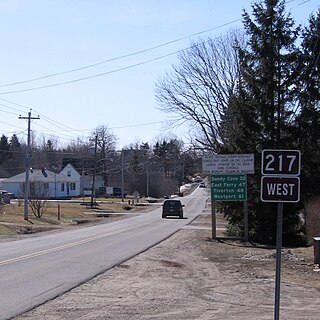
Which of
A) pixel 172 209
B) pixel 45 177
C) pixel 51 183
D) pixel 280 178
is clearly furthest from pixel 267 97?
pixel 51 183

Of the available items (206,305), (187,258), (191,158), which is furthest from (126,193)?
(206,305)

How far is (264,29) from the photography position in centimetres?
3381

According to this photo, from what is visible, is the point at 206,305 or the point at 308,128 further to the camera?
the point at 308,128

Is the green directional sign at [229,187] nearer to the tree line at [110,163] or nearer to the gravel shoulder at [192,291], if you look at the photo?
the gravel shoulder at [192,291]

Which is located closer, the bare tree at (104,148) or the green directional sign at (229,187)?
the green directional sign at (229,187)

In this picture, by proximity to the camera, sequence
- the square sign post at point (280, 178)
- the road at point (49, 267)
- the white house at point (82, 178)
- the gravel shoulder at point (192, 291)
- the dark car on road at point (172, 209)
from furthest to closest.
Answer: the white house at point (82, 178), the dark car on road at point (172, 209), the road at point (49, 267), the gravel shoulder at point (192, 291), the square sign post at point (280, 178)

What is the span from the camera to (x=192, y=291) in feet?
46.4

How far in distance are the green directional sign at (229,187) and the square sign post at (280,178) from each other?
23.9 metres

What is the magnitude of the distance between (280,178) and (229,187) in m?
24.1

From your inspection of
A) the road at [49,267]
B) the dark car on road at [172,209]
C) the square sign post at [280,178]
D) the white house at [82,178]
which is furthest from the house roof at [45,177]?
the square sign post at [280,178]

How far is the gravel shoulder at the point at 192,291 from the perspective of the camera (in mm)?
11172

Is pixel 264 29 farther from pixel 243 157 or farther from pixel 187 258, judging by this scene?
pixel 187 258

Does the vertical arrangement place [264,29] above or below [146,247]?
above

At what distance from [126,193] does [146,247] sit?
107 meters
